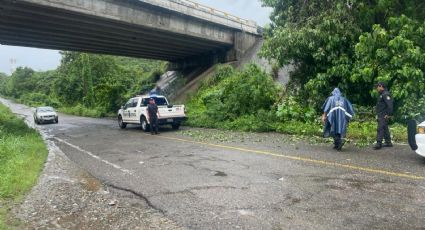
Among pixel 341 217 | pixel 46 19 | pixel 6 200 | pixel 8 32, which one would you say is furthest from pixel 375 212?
pixel 8 32

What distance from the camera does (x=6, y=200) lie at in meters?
6.62

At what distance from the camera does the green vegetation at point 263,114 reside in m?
13.9

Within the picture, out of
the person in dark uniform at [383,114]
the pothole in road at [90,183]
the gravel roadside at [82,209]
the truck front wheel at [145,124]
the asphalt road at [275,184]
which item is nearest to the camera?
the asphalt road at [275,184]

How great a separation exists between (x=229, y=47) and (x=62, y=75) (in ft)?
144

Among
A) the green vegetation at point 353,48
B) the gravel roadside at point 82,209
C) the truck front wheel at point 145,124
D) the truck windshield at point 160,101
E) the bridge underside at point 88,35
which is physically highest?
the bridge underside at point 88,35

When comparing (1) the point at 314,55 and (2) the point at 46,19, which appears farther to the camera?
(2) the point at 46,19

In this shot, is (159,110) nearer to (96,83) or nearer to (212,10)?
(212,10)

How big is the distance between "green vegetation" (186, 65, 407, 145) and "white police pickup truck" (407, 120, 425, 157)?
11.3 feet

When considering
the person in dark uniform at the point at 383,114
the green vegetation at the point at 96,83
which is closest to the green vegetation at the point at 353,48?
the person in dark uniform at the point at 383,114

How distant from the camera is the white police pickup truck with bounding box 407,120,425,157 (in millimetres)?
7824

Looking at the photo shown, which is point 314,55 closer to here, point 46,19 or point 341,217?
point 341,217

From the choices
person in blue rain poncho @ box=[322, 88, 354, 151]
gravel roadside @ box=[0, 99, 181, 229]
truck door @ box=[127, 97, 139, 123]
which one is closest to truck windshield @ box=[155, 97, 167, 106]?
truck door @ box=[127, 97, 139, 123]

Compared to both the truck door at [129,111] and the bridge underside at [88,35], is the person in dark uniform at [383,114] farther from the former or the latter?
the bridge underside at [88,35]

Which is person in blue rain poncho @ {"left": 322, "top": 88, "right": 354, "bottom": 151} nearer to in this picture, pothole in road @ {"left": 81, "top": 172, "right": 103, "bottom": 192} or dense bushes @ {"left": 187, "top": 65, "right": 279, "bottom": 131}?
pothole in road @ {"left": 81, "top": 172, "right": 103, "bottom": 192}
